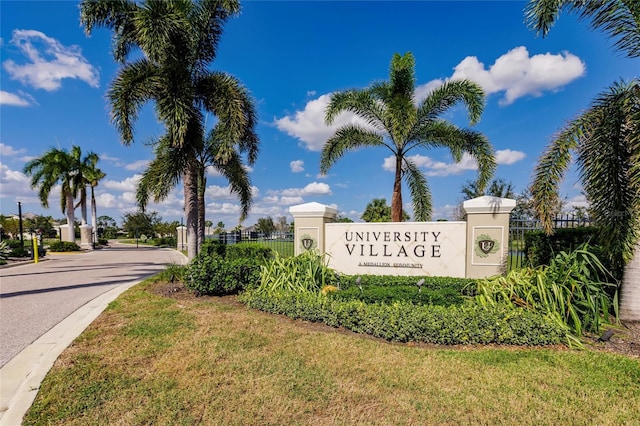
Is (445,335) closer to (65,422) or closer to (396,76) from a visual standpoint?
(65,422)

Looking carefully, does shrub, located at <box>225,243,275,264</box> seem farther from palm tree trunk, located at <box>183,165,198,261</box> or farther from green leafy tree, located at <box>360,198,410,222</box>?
green leafy tree, located at <box>360,198,410,222</box>

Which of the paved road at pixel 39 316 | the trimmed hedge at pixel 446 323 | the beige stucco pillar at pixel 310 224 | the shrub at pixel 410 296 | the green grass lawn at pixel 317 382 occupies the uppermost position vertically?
the beige stucco pillar at pixel 310 224

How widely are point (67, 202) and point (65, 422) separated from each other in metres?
29.4

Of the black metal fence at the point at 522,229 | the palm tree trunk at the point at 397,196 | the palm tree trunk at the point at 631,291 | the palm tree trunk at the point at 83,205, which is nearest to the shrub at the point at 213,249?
the palm tree trunk at the point at 397,196

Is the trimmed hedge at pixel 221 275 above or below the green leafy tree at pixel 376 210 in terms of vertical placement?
below

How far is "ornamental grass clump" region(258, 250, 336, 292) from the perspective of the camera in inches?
245

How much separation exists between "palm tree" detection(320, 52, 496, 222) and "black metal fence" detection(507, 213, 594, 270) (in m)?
2.24

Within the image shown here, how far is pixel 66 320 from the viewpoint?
17.7 feet

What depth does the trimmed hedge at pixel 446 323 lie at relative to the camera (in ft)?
13.8

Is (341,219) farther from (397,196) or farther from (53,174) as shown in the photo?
(53,174)

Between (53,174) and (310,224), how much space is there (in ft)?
86.2

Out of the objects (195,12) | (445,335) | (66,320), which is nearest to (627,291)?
(445,335)

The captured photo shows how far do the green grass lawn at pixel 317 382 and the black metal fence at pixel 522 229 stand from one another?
11.6ft

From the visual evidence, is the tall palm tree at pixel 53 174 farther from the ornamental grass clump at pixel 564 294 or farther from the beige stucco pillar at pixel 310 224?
the ornamental grass clump at pixel 564 294
